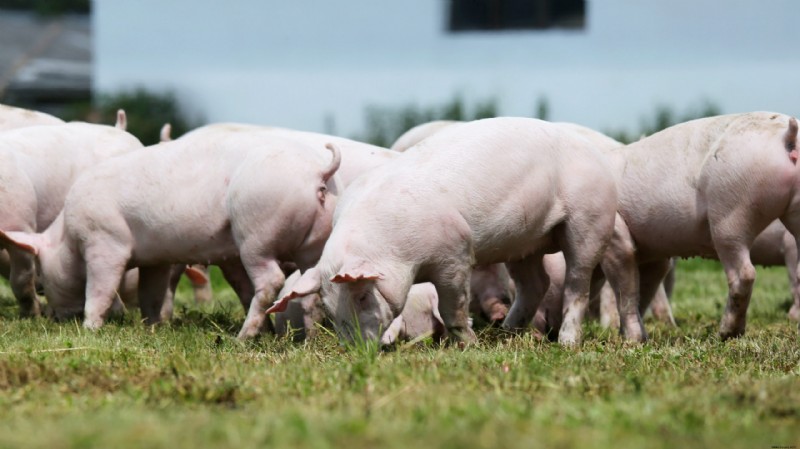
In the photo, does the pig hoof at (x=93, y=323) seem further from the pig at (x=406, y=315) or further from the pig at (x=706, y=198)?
the pig at (x=706, y=198)

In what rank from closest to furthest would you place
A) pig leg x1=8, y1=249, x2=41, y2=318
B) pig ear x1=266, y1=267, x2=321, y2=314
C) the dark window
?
pig ear x1=266, y1=267, x2=321, y2=314
pig leg x1=8, y1=249, x2=41, y2=318
the dark window

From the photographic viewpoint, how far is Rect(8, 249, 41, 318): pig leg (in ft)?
27.0

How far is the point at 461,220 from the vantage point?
6.11m

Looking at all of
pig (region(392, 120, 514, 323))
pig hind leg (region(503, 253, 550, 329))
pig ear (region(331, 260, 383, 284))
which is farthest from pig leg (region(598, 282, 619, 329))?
pig ear (region(331, 260, 383, 284))

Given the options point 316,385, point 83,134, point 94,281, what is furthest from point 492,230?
point 83,134

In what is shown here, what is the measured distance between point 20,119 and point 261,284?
394 centimetres

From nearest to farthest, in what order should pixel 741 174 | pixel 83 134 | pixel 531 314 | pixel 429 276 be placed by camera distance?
pixel 429 276 < pixel 741 174 < pixel 531 314 < pixel 83 134

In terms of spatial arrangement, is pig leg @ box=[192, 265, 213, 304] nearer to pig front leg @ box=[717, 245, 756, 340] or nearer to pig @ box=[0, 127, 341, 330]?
pig @ box=[0, 127, 341, 330]

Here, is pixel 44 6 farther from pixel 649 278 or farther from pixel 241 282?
pixel 649 278

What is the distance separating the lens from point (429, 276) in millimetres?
6172

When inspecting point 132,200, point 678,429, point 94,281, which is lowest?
point 94,281

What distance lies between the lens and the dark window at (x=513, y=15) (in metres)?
16.3

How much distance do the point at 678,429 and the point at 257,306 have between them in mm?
3522

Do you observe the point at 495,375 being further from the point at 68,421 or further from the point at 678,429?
the point at 68,421
